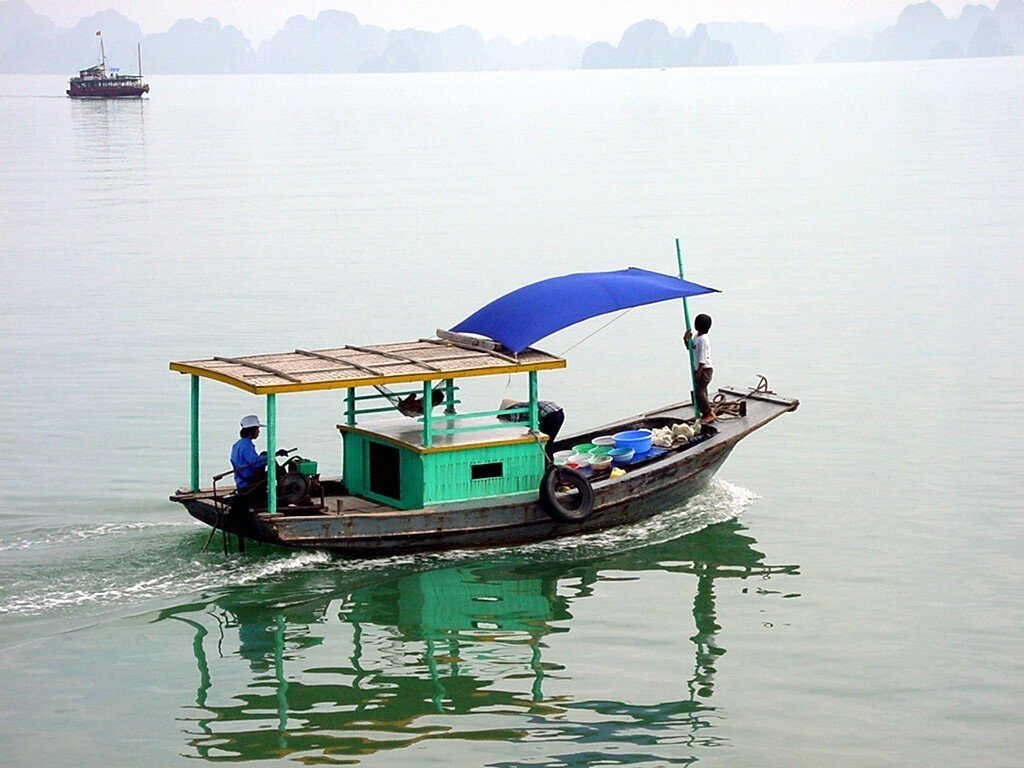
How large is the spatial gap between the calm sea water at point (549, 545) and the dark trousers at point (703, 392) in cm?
104

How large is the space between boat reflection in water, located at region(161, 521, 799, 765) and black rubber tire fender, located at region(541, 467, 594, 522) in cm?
→ 51

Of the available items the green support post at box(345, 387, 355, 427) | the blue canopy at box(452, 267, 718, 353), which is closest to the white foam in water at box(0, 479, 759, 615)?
the green support post at box(345, 387, 355, 427)

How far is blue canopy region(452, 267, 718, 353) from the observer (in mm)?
16641

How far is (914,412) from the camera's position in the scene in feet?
75.7

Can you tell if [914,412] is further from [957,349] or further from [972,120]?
[972,120]

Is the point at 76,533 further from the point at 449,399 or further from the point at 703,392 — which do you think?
the point at 703,392

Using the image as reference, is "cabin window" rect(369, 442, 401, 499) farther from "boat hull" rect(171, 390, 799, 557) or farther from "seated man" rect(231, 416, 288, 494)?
"seated man" rect(231, 416, 288, 494)

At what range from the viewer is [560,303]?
17.1m

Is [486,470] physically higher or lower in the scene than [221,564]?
higher

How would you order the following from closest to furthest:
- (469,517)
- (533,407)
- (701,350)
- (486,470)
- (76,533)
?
(469,517)
(486,470)
(533,407)
(76,533)
(701,350)

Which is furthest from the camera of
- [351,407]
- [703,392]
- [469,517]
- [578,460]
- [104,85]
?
[104,85]

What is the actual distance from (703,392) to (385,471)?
13.9ft

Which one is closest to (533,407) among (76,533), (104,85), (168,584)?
(168,584)

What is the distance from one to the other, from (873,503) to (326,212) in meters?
32.2
